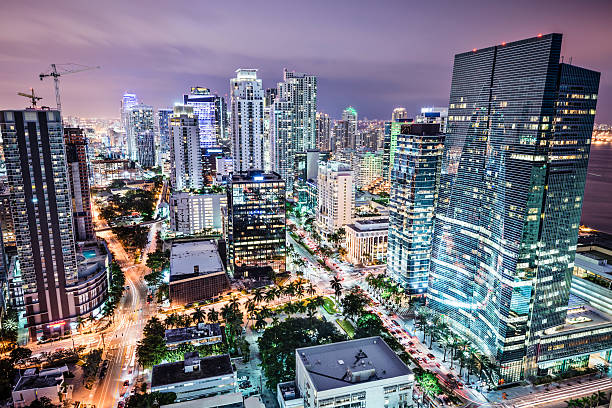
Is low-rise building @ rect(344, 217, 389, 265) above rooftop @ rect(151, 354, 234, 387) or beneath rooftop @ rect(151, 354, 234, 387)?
above

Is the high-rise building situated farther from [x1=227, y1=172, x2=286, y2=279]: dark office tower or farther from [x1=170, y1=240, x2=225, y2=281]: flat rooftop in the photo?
[x1=170, y1=240, x2=225, y2=281]: flat rooftop

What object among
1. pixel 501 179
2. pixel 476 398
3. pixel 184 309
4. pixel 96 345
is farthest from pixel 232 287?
pixel 501 179

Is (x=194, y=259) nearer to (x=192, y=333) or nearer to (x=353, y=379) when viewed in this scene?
(x=192, y=333)

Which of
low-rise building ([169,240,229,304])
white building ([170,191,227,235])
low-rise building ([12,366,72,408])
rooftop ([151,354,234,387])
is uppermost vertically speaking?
white building ([170,191,227,235])

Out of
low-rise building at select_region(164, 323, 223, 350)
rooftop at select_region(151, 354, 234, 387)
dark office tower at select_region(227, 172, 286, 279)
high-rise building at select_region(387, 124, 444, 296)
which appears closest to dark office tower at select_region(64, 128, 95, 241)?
dark office tower at select_region(227, 172, 286, 279)

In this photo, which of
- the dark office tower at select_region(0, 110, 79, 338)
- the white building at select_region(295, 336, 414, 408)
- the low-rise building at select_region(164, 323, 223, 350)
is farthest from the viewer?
the dark office tower at select_region(0, 110, 79, 338)
